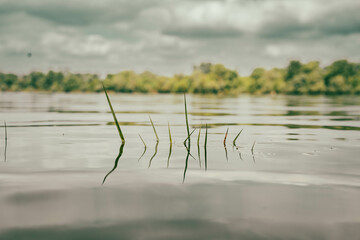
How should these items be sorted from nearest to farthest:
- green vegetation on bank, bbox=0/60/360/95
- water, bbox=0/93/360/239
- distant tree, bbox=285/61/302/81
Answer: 1. water, bbox=0/93/360/239
2. green vegetation on bank, bbox=0/60/360/95
3. distant tree, bbox=285/61/302/81

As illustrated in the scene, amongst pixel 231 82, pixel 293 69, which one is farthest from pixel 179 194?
pixel 231 82

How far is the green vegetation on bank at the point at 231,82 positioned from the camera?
427 feet

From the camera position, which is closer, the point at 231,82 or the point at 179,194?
the point at 179,194

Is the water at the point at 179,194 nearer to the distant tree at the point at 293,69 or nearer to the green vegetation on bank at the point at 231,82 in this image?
the green vegetation on bank at the point at 231,82

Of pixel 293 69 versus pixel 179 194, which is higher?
pixel 293 69

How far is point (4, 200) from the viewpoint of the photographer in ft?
13.6

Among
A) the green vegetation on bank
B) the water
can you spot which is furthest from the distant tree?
the water

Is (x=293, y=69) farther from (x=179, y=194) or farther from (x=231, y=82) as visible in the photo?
(x=179, y=194)

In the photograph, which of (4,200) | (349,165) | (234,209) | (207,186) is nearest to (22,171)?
(4,200)

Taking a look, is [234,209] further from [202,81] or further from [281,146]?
[202,81]

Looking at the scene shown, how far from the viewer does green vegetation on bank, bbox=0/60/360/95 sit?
427ft

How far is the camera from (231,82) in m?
177

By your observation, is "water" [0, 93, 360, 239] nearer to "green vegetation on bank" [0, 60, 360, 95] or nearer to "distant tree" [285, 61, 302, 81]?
"green vegetation on bank" [0, 60, 360, 95]

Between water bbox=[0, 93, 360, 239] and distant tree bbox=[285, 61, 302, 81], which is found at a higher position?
distant tree bbox=[285, 61, 302, 81]
